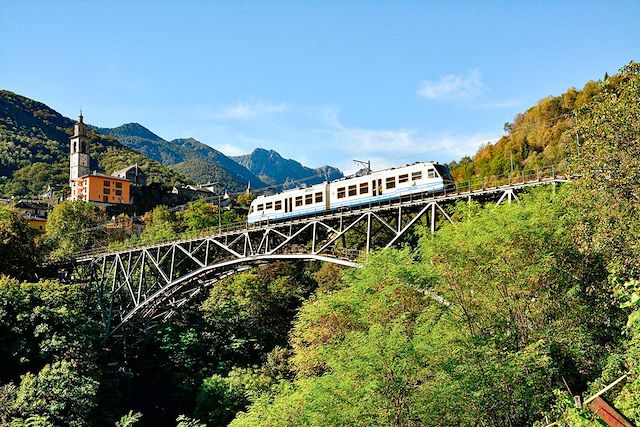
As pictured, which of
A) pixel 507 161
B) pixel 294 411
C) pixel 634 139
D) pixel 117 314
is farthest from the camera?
pixel 507 161

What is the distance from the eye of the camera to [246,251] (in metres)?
36.3

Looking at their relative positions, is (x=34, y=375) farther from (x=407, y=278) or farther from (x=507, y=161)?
(x=507, y=161)

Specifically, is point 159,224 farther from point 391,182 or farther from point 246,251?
point 391,182

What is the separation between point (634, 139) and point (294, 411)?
37.9 ft

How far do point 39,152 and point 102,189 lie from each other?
42.0 m

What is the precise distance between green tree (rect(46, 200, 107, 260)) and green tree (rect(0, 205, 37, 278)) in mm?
12370

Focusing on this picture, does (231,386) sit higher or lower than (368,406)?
lower

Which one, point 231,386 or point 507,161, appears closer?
point 231,386

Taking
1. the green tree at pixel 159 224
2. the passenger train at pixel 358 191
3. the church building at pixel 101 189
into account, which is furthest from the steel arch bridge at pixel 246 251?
the church building at pixel 101 189

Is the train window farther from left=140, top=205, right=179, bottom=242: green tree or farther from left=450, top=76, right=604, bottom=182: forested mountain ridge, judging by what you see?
left=140, top=205, right=179, bottom=242: green tree

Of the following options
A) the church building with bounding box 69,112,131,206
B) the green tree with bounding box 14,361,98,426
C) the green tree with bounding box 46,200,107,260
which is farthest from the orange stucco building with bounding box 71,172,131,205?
the green tree with bounding box 14,361,98,426

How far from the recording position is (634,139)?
13.7 m

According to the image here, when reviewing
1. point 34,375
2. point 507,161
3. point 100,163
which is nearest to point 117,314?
point 34,375

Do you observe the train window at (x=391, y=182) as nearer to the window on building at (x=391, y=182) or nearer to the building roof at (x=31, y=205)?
the window on building at (x=391, y=182)
